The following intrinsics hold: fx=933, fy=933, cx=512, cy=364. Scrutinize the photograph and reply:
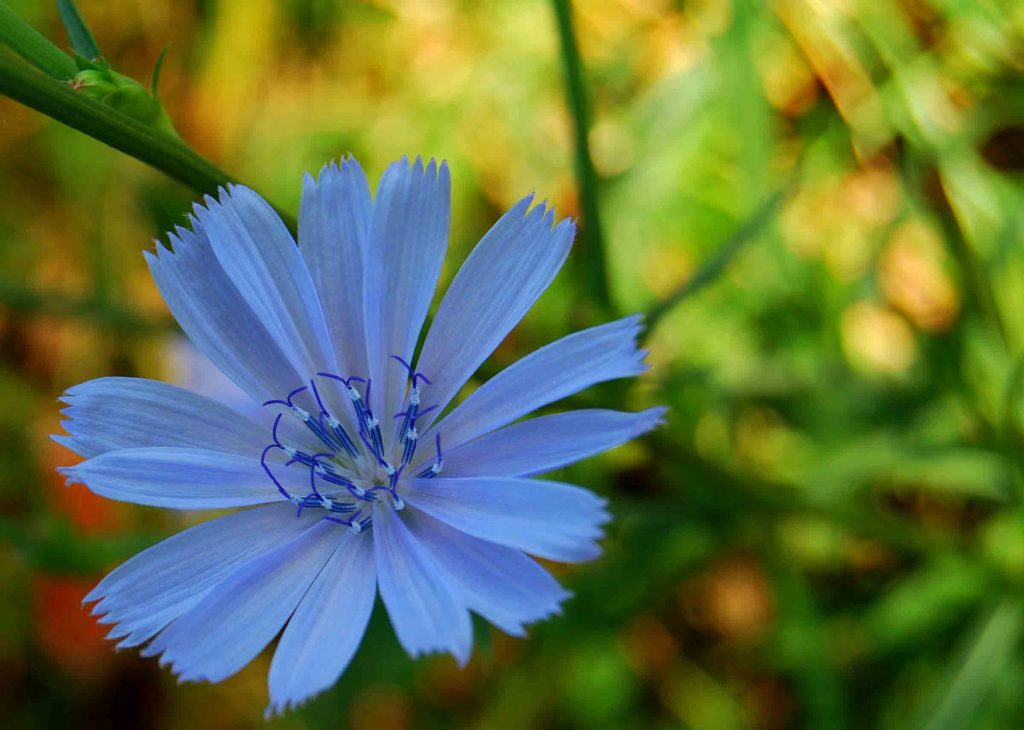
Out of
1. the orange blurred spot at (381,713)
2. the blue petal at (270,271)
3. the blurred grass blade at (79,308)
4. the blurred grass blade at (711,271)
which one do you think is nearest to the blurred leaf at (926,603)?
the blurred grass blade at (711,271)

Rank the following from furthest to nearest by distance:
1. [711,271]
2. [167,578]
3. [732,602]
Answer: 1. [732,602]
2. [711,271]
3. [167,578]

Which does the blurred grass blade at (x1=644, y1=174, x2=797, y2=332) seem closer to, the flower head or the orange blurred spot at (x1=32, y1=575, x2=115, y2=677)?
the flower head

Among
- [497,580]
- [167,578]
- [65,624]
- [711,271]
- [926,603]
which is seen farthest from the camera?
[65,624]

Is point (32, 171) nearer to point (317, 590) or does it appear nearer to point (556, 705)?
point (556, 705)

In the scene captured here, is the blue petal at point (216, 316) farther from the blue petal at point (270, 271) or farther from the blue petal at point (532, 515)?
the blue petal at point (532, 515)

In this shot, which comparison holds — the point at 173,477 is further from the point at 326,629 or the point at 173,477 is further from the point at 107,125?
the point at 107,125

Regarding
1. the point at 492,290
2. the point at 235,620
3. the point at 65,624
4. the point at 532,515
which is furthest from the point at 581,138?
the point at 65,624

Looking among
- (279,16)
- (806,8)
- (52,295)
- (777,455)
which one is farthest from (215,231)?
(279,16)
